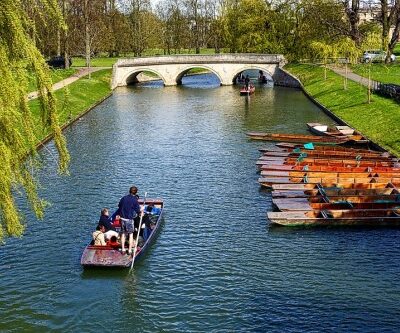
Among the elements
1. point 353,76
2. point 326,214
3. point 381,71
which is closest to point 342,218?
point 326,214

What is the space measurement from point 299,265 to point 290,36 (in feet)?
211

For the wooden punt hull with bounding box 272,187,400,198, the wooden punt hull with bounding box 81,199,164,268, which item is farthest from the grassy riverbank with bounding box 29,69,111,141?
the wooden punt hull with bounding box 81,199,164,268

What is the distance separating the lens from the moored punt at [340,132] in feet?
123

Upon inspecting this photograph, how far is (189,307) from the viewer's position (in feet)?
55.3

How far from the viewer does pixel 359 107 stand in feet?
149

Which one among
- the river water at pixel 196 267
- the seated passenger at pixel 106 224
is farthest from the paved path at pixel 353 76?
the seated passenger at pixel 106 224

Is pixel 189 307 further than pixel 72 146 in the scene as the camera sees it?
No

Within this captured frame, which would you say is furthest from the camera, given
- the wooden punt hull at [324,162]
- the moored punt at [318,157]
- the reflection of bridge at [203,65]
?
the reflection of bridge at [203,65]

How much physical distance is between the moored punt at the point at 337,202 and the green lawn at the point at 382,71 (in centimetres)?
3234

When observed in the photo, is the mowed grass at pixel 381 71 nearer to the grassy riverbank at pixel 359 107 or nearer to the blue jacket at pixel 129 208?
the grassy riverbank at pixel 359 107

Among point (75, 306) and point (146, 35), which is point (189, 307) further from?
point (146, 35)

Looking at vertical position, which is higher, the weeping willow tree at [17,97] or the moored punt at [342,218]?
the weeping willow tree at [17,97]

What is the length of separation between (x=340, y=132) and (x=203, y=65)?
131 feet

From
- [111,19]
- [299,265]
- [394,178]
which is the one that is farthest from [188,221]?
[111,19]
